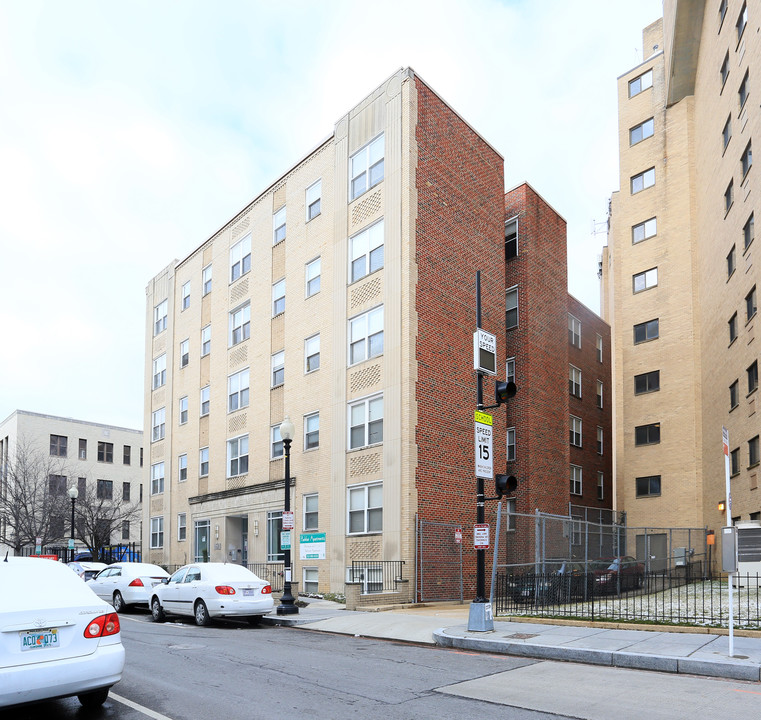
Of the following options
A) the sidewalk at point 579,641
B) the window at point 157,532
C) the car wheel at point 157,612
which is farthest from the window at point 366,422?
the window at point 157,532

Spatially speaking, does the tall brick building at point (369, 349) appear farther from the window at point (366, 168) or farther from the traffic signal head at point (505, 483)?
the traffic signal head at point (505, 483)

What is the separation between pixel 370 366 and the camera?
2578cm

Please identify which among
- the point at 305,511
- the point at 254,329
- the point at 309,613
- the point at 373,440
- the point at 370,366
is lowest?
the point at 309,613

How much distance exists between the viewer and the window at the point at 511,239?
33031 millimetres

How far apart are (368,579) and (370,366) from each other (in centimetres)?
670

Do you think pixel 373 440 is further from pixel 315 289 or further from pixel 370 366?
pixel 315 289

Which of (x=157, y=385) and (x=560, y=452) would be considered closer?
(x=560, y=452)

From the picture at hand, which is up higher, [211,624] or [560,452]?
[560,452]

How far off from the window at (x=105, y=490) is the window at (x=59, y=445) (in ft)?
13.1

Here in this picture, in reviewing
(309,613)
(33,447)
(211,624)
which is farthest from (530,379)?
(33,447)

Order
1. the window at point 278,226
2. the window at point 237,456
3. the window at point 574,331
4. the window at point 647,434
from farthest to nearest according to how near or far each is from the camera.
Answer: the window at point 574,331, the window at point 647,434, the window at point 237,456, the window at point 278,226

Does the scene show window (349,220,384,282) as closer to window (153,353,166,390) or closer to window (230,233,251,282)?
window (230,233,251,282)

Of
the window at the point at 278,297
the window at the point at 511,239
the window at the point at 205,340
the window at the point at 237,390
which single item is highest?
the window at the point at 511,239

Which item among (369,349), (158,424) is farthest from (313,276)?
(158,424)
